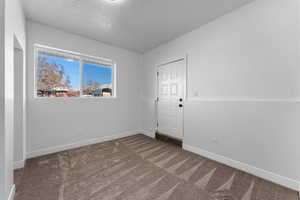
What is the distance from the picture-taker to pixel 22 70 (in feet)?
6.73

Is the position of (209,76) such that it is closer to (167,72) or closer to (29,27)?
(167,72)

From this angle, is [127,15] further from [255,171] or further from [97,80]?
[255,171]

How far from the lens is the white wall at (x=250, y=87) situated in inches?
64.1

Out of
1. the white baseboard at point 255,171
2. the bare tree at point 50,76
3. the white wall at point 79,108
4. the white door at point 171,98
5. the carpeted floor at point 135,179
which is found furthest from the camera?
the white door at point 171,98

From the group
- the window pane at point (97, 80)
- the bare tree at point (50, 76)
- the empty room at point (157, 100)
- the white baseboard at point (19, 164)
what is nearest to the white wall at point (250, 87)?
the empty room at point (157, 100)

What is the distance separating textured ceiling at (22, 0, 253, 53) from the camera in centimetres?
198

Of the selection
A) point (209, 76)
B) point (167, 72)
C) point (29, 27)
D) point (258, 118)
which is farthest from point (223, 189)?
point (29, 27)

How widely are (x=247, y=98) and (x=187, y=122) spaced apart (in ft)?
4.09

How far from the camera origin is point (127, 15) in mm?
2270

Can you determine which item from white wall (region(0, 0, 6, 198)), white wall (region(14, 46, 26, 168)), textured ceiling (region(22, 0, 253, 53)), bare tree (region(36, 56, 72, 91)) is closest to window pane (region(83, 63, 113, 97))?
bare tree (region(36, 56, 72, 91))

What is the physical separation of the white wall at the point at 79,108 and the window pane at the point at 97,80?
22 cm

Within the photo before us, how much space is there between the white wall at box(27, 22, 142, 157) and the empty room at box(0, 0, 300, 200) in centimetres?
2

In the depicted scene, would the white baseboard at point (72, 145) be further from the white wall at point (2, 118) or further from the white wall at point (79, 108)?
the white wall at point (2, 118)

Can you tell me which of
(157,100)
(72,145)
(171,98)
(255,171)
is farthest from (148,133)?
(255,171)
